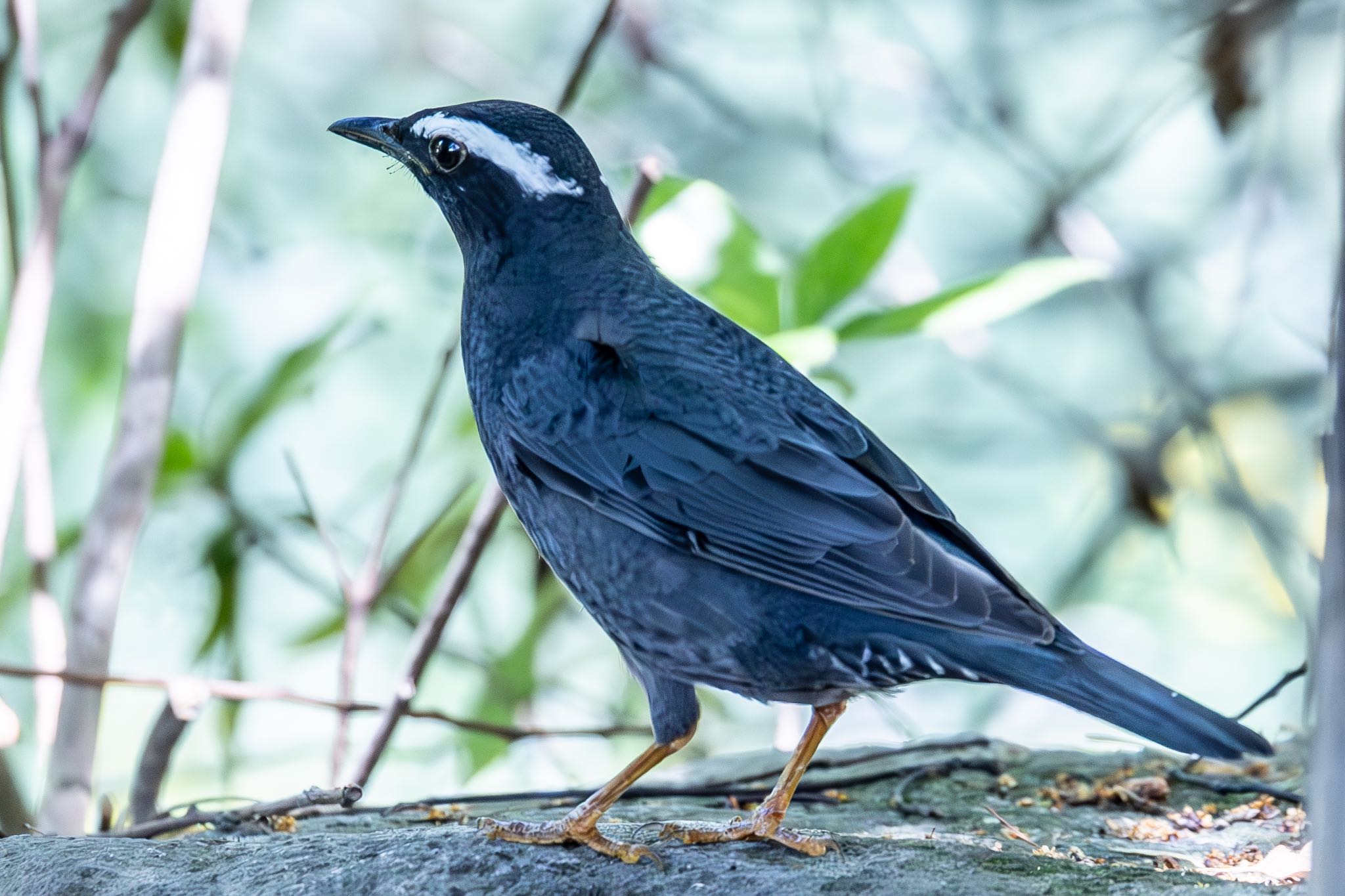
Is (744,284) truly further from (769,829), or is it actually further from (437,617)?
(769,829)

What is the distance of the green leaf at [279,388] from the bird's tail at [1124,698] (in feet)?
9.58

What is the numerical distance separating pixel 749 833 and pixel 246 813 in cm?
124

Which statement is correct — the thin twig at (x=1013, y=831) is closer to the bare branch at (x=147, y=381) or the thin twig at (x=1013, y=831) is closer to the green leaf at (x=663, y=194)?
the green leaf at (x=663, y=194)

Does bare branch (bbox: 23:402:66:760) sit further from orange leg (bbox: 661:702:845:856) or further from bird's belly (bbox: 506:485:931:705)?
orange leg (bbox: 661:702:845:856)

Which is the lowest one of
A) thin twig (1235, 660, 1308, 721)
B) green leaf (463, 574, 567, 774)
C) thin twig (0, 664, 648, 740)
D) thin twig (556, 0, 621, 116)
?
thin twig (0, 664, 648, 740)

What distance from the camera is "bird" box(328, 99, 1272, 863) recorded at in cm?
271

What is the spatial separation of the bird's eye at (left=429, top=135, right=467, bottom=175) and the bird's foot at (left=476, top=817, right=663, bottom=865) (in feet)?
5.16

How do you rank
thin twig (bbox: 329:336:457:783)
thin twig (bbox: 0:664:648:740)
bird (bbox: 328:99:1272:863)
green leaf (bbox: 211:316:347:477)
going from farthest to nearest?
green leaf (bbox: 211:316:347:477)
thin twig (bbox: 329:336:457:783)
thin twig (bbox: 0:664:648:740)
bird (bbox: 328:99:1272:863)

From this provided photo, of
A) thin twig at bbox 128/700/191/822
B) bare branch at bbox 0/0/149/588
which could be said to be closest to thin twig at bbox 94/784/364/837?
thin twig at bbox 128/700/191/822

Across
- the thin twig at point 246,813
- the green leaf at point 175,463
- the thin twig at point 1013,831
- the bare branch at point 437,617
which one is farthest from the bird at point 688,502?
the green leaf at point 175,463

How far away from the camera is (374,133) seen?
3.44 meters

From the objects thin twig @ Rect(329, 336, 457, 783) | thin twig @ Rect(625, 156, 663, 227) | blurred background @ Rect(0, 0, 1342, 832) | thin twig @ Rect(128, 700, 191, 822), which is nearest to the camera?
thin twig @ Rect(128, 700, 191, 822)

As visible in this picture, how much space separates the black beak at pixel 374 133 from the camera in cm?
342

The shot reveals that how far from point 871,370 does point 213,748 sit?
4.31 metres
